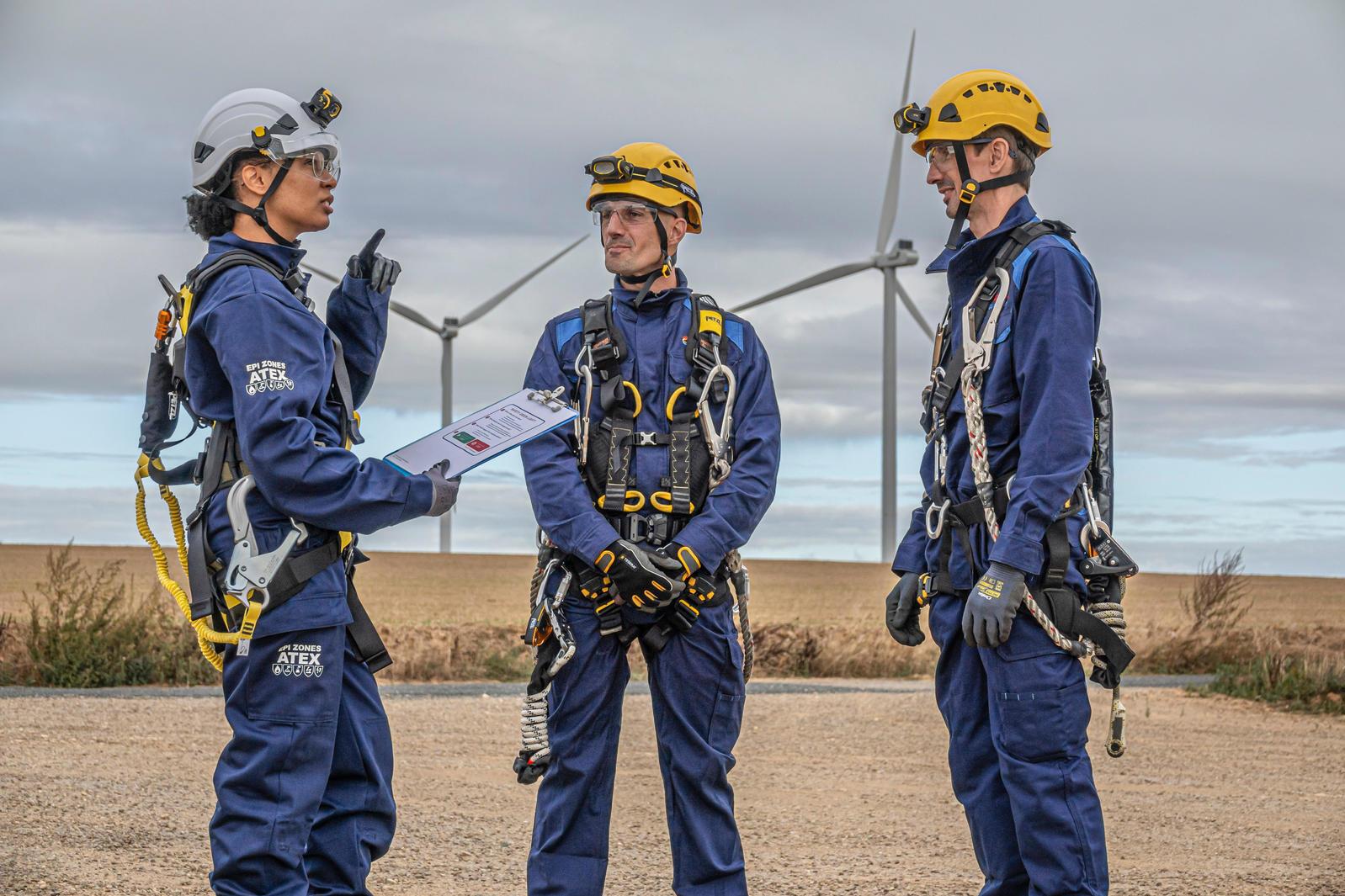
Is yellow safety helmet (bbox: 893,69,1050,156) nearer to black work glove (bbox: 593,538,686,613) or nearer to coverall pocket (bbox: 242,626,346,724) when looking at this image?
black work glove (bbox: 593,538,686,613)

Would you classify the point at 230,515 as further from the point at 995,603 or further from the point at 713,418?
the point at 995,603

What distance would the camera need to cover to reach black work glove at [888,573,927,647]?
5.44m

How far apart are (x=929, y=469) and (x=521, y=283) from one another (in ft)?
77.0

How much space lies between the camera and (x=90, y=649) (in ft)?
49.7

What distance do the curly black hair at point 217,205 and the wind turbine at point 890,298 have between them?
61.5ft

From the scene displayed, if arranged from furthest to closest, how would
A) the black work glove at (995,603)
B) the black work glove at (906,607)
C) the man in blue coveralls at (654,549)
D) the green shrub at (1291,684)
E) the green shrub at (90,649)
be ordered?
1. the green shrub at (90,649)
2. the green shrub at (1291,684)
3. the man in blue coveralls at (654,549)
4. the black work glove at (906,607)
5. the black work glove at (995,603)

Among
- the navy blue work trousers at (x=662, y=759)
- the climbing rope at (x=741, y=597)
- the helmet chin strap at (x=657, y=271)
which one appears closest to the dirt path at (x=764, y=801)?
the navy blue work trousers at (x=662, y=759)

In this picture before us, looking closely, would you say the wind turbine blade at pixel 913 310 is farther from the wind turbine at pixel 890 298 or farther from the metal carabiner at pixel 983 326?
the metal carabiner at pixel 983 326

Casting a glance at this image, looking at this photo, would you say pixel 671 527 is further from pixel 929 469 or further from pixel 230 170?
pixel 230 170

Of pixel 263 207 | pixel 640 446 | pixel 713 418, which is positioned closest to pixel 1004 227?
pixel 713 418

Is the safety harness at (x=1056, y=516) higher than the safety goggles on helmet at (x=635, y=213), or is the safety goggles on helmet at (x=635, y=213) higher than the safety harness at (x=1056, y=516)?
the safety goggles on helmet at (x=635, y=213)

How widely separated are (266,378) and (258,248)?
0.55 metres

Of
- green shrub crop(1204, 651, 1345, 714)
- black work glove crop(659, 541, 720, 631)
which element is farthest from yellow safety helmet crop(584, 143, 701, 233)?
green shrub crop(1204, 651, 1345, 714)

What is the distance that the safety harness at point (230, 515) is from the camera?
15.0 ft
